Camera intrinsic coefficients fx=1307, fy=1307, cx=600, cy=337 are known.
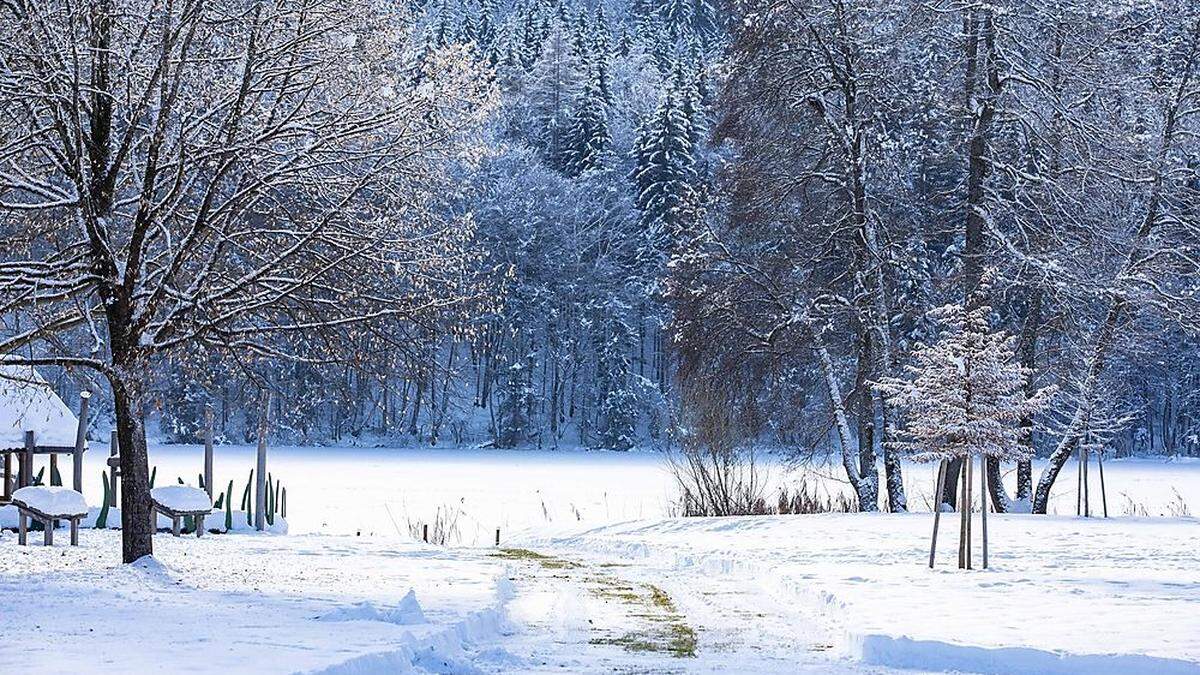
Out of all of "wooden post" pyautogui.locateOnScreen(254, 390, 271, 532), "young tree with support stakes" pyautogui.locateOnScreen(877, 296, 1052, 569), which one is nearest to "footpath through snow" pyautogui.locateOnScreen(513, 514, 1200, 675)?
"young tree with support stakes" pyautogui.locateOnScreen(877, 296, 1052, 569)

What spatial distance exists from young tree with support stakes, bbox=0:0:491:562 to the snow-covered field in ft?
9.05

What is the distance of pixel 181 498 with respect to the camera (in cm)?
1961

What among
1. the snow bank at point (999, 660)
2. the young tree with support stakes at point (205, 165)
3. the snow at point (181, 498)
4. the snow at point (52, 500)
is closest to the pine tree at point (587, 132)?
the snow at point (181, 498)

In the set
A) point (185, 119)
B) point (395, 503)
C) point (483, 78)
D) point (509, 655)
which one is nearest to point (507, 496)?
point (395, 503)

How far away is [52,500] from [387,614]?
8502 millimetres

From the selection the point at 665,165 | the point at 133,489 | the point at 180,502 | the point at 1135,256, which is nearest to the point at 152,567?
the point at 133,489

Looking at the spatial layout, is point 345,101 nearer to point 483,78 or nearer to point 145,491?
point 483,78

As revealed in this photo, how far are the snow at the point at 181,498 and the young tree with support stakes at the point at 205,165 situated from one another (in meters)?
4.48

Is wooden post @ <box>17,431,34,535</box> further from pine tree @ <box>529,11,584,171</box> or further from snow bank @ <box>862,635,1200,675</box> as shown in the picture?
pine tree @ <box>529,11,584,171</box>

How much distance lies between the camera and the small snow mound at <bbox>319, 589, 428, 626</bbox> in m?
10.7

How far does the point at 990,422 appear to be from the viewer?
1594 cm

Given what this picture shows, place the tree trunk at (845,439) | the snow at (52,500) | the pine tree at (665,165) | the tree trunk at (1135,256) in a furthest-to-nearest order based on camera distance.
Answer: the pine tree at (665,165) → the tree trunk at (845,439) → the tree trunk at (1135,256) → the snow at (52,500)

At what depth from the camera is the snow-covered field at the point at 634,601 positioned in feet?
30.7

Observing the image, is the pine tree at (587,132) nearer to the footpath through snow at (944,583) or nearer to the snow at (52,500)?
the footpath through snow at (944,583)
